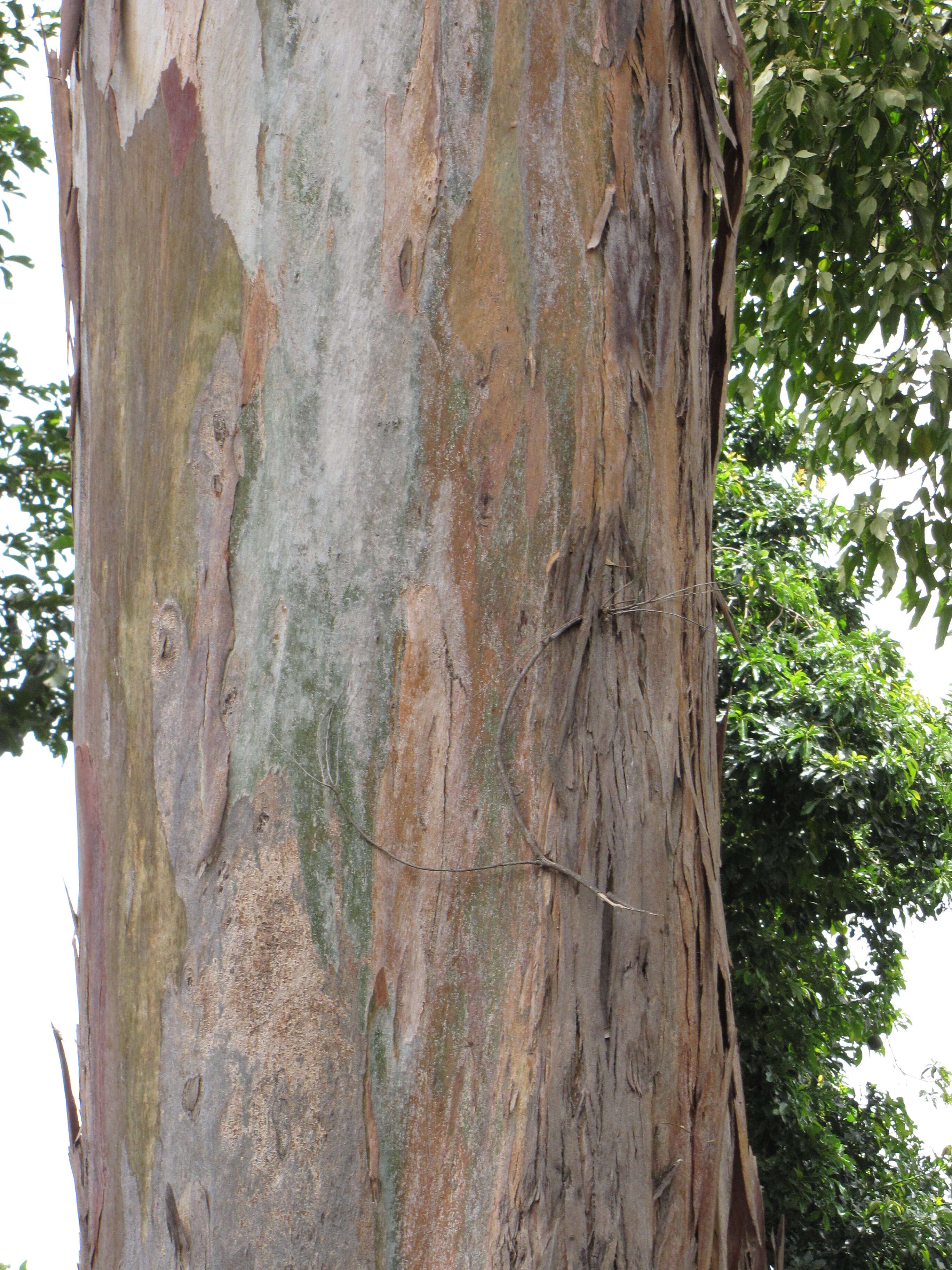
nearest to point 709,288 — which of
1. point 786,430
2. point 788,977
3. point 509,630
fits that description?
point 509,630

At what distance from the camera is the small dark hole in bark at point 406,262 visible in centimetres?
63

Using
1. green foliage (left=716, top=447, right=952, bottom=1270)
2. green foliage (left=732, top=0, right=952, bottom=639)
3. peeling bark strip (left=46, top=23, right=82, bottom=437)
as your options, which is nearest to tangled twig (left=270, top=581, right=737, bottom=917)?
peeling bark strip (left=46, top=23, right=82, bottom=437)

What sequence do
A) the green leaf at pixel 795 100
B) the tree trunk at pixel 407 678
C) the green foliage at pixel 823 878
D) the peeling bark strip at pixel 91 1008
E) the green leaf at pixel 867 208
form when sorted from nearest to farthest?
1. the tree trunk at pixel 407 678
2. the peeling bark strip at pixel 91 1008
3. the green leaf at pixel 795 100
4. the green leaf at pixel 867 208
5. the green foliage at pixel 823 878

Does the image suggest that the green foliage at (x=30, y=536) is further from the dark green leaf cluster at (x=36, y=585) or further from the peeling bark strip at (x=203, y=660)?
the peeling bark strip at (x=203, y=660)

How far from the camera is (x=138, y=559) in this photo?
0.69 meters

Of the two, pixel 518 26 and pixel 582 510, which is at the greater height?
pixel 518 26

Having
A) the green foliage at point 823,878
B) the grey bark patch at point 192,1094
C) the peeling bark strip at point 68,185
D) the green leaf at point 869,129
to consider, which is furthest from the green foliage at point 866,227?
the grey bark patch at point 192,1094

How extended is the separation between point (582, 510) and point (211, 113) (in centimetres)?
35

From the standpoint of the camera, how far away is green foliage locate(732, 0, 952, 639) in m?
2.74

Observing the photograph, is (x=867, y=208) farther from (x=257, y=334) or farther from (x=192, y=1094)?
(x=192, y=1094)

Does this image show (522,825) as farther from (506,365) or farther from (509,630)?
(506,365)

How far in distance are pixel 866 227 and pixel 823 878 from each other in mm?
3092

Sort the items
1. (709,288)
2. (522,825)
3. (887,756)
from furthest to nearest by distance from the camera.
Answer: (887,756) < (709,288) < (522,825)

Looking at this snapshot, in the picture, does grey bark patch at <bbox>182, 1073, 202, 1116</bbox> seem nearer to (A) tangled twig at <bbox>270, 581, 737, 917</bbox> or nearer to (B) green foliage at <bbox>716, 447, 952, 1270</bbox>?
(A) tangled twig at <bbox>270, 581, 737, 917</bbox>
